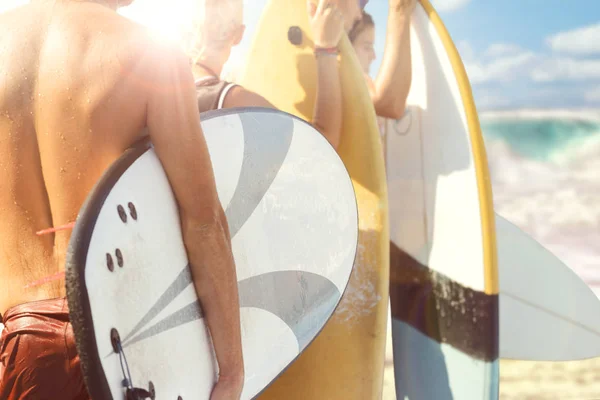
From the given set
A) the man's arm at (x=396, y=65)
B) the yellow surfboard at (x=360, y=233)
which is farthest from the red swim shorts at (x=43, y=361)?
the man's arm at (x=396, y=65)

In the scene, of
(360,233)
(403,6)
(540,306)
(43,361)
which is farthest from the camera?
(540,306)

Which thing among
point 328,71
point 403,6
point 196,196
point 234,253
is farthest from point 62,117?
point 403,6

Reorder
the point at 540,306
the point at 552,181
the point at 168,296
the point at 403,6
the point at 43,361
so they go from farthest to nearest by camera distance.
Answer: the point at 552,181 → the point at 540,306 → the point at 403,6 → the point at 168,296 → the point at 43,361

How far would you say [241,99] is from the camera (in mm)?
1273

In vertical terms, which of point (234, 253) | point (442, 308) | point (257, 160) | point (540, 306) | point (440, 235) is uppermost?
point (257, 160)

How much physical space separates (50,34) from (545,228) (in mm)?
1922

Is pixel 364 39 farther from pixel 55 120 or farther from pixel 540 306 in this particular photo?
pixel 55 120

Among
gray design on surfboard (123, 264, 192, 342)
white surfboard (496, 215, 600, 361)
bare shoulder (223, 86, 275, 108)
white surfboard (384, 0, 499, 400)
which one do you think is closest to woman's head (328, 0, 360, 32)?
white surfboard (384, 0, 499, 400)

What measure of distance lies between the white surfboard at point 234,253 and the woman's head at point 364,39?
1.58ft

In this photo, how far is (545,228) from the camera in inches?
90.3

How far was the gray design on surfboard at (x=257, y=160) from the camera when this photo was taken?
43.0 inches

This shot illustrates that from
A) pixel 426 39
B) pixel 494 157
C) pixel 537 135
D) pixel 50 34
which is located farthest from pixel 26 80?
pixel 537 135

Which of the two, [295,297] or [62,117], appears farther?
[295,297]

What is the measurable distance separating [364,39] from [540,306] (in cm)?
91
